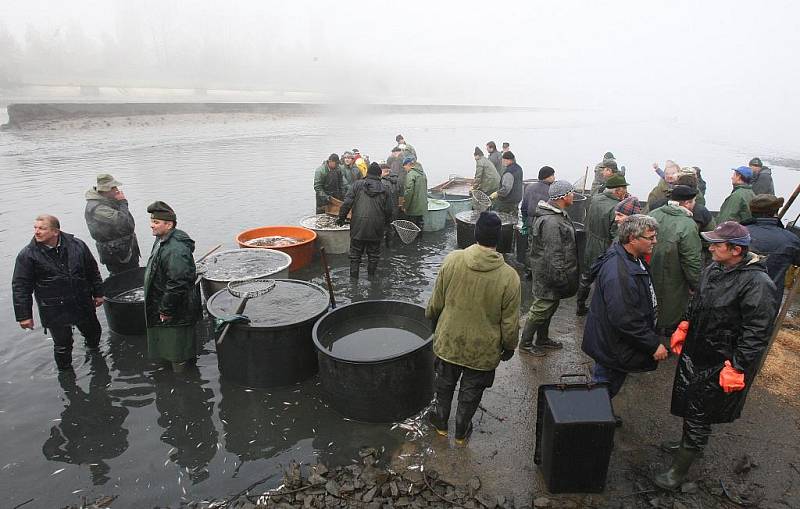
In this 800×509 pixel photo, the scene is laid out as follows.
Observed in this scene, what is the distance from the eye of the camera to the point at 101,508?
363 cm

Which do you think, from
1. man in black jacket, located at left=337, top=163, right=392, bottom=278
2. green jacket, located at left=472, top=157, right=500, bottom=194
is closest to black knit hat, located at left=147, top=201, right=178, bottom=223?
man in black jacket, located at left=337, top=163, right=392, bottom=278

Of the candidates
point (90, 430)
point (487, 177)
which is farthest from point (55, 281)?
point (487, 177)

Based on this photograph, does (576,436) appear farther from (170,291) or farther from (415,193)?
(415,193)

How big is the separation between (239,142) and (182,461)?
1187 inches

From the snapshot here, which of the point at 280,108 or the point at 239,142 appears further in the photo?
the point at 280,108

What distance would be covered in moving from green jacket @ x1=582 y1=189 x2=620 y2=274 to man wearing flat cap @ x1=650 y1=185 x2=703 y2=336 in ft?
3.42

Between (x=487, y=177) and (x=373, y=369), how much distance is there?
818 centimetres

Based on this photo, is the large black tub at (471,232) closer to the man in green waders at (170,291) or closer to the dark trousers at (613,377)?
the dark trousers at (613,377)

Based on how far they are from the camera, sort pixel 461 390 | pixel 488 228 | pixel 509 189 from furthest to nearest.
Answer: pixel 509 189 → pixel 461 390 → pixel 488 228

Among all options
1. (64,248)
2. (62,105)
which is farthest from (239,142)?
(64,248)

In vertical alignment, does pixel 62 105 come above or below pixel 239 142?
above

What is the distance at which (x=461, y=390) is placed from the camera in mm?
4094

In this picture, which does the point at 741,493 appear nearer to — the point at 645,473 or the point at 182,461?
the point at 645,473

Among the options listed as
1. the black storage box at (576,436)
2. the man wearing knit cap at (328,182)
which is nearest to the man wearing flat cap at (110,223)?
the man wearing knit cap at (328,182)
